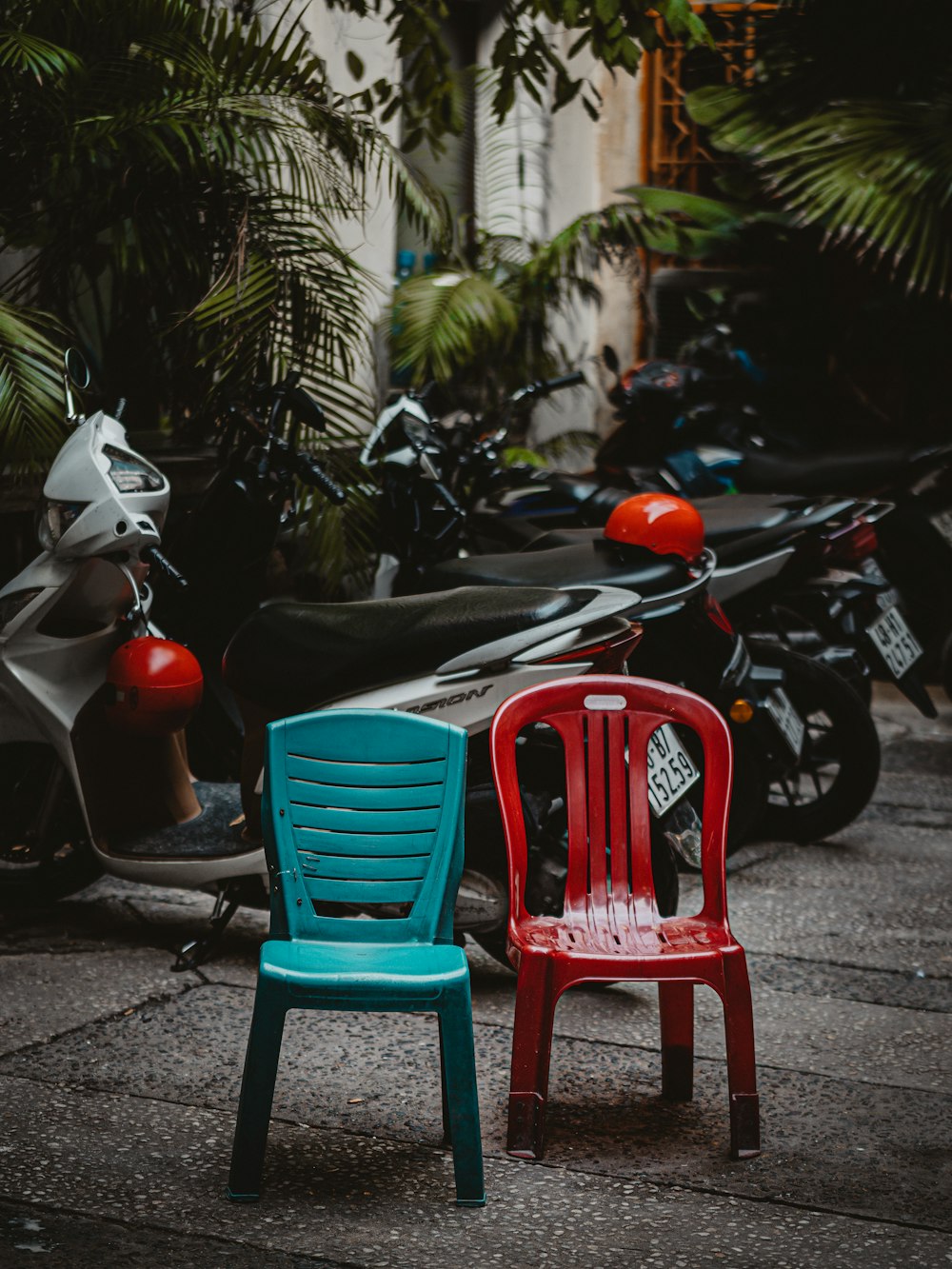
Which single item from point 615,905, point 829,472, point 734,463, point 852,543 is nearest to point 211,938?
point 615,905

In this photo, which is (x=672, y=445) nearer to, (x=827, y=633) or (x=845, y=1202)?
(x=827, y=633)

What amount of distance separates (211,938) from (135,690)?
0.74 meters

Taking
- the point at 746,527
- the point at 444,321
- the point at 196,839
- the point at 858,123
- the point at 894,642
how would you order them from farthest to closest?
1. the point at 858,123
2. the point at 444,321
3. the point at 894,642
4. the point at 746,527
5. the point at 196,839

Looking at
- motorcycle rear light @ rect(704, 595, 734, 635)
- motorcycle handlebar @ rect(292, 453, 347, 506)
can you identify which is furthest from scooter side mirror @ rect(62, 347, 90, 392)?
motorcycle rear light @ rect(704, 595, 734, 635)

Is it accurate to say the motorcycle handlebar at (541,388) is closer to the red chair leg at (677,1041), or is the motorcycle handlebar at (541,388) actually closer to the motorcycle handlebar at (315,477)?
the motorcycle handlebar at (315,477)

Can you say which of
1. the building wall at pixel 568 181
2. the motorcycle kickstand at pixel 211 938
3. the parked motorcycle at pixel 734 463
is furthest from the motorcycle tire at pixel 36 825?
the building wall at pixel 568 181

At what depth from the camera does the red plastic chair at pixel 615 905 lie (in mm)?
3260

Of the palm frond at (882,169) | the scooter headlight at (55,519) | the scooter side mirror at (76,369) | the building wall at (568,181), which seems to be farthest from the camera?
the building wall at (568,181)

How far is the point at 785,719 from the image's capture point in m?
5.41

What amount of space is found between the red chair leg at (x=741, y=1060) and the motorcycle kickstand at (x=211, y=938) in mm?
1687

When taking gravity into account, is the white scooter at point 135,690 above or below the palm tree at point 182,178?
below

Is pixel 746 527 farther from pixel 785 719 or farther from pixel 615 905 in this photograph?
pixel 615 905

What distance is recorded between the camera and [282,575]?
6191 millimetres

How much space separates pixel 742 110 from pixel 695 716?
6.42 metres
